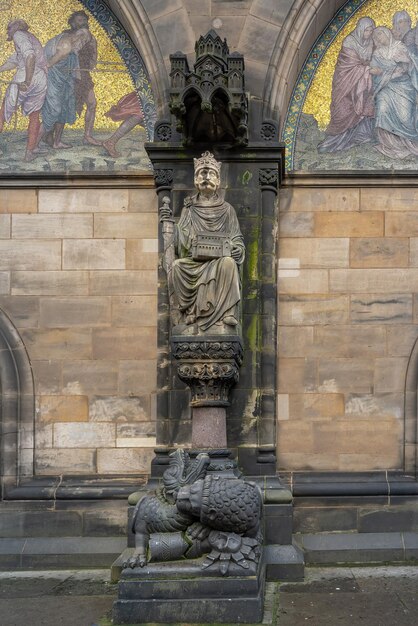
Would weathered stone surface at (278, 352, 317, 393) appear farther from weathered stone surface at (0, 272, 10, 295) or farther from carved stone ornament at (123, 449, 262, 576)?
weathered stone surface at (0, 272, 10, 295)

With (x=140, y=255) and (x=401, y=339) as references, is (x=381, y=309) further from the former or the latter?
(x=140, y=255)

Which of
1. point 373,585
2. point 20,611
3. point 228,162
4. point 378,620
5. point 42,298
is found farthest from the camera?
point 42,298

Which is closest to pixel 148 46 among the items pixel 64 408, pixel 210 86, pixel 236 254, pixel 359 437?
pixel 210 86

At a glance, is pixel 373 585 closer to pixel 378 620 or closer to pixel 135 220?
pixel 378 620

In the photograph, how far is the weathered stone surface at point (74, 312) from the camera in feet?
26.9

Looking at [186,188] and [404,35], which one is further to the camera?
[404,35]

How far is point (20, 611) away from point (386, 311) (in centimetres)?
475

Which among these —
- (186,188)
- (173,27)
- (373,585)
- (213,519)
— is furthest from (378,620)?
(173,27)

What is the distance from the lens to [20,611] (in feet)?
19.7

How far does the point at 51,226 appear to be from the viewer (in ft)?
27.2

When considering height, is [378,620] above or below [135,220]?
below

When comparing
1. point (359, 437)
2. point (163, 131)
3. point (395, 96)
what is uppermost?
point (395, 96)

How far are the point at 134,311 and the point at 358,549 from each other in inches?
135

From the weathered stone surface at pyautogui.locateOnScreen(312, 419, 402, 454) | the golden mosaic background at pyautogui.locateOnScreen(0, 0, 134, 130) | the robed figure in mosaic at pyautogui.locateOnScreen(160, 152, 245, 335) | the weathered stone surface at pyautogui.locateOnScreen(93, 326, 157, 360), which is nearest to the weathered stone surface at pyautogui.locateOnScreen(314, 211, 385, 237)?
the robed figure in mosaic at pyautogui.locateOnScreen(160, 152, 245, 335)
